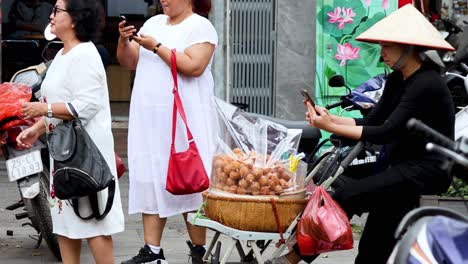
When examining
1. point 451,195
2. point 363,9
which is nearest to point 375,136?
point 451,195

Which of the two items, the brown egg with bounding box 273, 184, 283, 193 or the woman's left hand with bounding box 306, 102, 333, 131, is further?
the brown egg with bounding box 273, 184, 283, 193

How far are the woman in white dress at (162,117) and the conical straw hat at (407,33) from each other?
56.8 inches

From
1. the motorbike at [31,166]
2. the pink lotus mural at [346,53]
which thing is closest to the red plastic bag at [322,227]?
the motorbike at [31,166]

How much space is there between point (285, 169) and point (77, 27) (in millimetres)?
1531

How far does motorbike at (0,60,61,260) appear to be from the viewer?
7676 mm

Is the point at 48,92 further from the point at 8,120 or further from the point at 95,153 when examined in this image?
the point at 8,120

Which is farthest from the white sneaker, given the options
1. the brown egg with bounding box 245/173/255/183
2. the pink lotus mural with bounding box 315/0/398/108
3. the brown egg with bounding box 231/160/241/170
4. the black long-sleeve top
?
the pink lotus mural with bounding box 315/0/398/108

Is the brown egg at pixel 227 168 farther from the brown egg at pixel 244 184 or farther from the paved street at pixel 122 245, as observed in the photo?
the paved street at pixel 122 245

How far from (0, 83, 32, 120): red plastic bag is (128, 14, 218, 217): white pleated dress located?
0.76 metres

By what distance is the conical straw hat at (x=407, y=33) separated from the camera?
21.2 ft

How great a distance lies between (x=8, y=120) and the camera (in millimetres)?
7598

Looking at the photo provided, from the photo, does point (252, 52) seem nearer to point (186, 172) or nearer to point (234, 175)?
point (186, 172)

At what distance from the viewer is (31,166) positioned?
25.2ft

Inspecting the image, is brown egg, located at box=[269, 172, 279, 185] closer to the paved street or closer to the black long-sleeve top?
the black long-sleeve top
